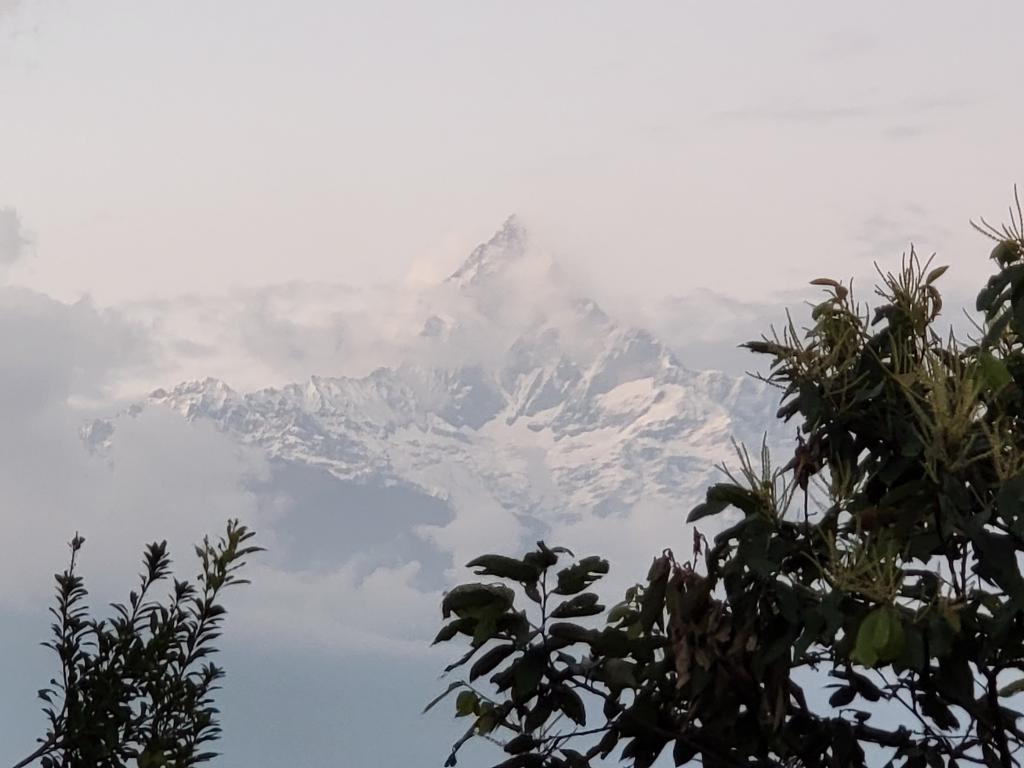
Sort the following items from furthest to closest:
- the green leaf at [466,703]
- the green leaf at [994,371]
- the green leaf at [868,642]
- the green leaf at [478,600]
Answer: the green leaf at [466,703] → the green leaf at [478,600] → the green leaf at [994,371] → the green leaf at [868,642]

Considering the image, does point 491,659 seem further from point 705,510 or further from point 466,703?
point 705,510

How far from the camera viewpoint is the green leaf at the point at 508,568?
4.11m

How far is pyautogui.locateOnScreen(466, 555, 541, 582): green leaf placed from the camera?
4.11 m

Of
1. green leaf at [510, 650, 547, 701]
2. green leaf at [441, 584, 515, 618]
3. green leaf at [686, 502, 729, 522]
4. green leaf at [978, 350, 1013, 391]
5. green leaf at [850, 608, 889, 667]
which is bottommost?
green leaf at [850, 608, 889, 667]

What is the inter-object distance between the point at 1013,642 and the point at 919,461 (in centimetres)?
51

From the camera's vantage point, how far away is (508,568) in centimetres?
413

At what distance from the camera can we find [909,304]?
424 centimetres

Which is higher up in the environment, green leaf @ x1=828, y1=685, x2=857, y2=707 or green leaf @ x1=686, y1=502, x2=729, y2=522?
green leaf @ x1=686, y1=502, x2=729, y2=522

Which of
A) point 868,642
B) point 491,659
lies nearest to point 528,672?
point 491,659

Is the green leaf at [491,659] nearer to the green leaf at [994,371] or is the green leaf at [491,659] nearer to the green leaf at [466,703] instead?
the green leaf at [466,703]

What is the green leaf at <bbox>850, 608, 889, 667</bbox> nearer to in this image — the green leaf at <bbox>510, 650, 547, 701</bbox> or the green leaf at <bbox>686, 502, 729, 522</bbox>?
the green leaf at <bbox>686, 502, 729, 522</bbox>

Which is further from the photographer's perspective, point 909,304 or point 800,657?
point 909,304

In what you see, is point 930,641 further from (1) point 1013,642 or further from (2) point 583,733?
(2) point 583,733

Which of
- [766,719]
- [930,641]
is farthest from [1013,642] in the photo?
[766,719]
